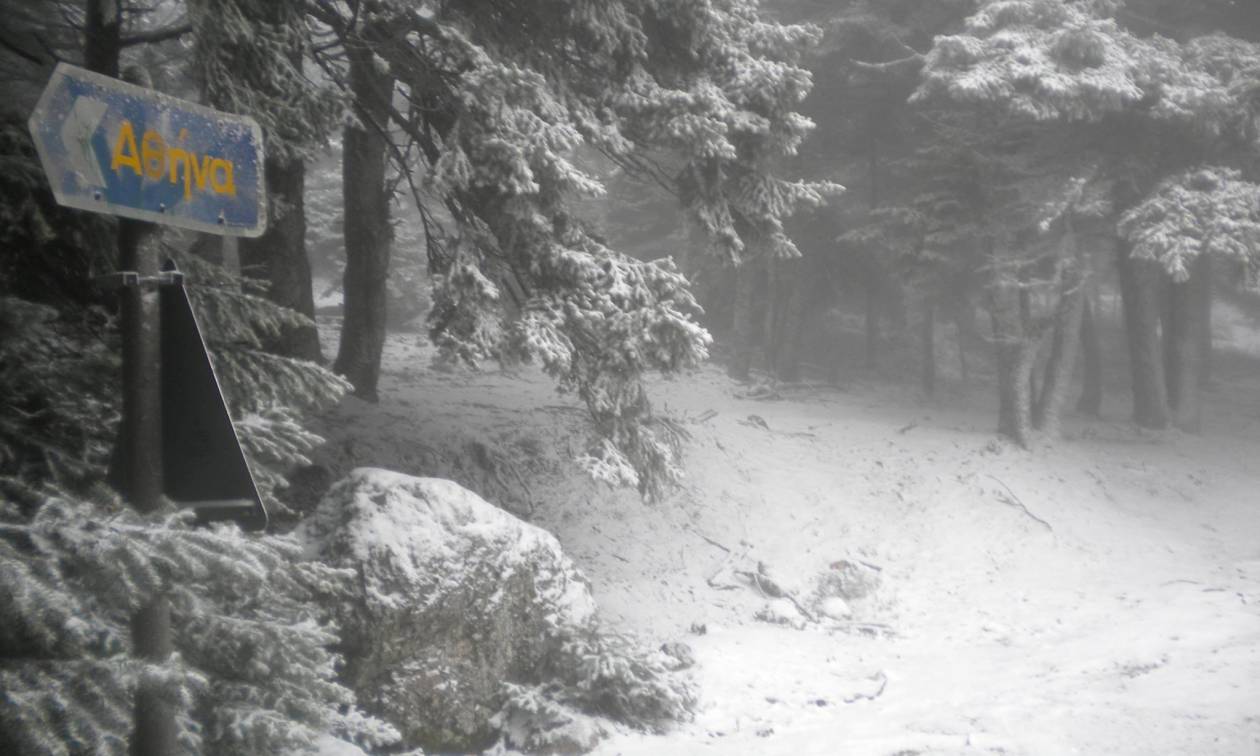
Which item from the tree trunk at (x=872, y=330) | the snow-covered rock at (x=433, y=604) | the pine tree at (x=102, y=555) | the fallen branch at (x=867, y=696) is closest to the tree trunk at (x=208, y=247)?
A: the pine tree at (x=102, y=555)

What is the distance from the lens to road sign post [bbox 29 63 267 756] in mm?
2508

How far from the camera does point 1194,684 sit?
23.0ft

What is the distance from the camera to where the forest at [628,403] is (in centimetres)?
298

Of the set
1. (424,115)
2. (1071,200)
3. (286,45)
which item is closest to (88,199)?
(286,45)

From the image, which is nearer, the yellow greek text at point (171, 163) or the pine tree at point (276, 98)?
the yellow greek text at point (171, 163)

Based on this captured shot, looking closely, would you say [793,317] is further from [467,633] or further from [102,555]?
[102,555]

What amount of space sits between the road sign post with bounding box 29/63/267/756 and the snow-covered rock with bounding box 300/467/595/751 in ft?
10.2

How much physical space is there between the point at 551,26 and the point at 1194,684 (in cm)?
753

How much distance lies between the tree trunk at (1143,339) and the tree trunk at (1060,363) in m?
1.65

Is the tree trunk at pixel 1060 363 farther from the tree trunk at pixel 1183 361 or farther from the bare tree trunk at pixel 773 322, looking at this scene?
the bare tree trunk at pixel 773 322

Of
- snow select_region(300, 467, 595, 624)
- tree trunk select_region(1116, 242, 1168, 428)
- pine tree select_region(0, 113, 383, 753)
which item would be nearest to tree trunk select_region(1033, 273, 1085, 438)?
tree trunk select_region(1116, 242, 1168, 428)

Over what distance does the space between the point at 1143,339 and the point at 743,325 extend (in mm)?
7582

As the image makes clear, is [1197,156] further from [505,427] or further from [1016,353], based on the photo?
[505,427]

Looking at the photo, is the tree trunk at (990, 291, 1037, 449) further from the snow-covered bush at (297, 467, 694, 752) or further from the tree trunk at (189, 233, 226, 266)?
the tree trunk at (189, 233, 226, 266)
